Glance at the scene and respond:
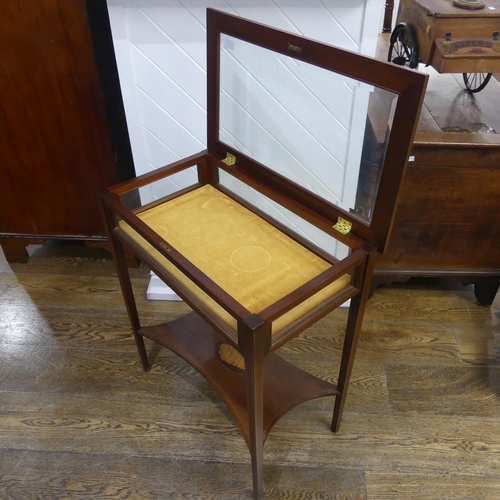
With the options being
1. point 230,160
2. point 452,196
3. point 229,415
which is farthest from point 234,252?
point 452,196

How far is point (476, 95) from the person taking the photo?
147cm

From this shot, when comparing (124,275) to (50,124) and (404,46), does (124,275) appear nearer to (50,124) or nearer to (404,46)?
(50,124)

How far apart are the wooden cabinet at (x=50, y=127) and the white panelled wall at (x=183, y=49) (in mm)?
123

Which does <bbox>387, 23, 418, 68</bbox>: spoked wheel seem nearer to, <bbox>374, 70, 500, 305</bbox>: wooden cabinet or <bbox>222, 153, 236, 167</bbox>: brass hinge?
<bbox>374, 70, 500, 305</bbox>: wooden cabinet

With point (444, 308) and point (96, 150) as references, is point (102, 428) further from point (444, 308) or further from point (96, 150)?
point (444, 308)

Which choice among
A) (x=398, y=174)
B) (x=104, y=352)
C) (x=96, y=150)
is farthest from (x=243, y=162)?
(x=104, y=352)

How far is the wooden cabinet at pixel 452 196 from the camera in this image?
1287 mm

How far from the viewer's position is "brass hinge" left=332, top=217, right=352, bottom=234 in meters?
0.89

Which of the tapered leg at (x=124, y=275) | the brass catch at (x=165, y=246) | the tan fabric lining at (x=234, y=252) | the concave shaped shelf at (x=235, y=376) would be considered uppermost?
the brass catch at (x=165, y=246)

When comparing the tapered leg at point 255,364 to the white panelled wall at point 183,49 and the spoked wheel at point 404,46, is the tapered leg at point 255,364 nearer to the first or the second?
the white panelled wall at point 183,49

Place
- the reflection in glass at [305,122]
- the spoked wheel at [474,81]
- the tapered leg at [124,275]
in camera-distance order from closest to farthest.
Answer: the reflection in glass at [305,122]
the tapered leg at [124,275]
the spoked wheel at [474,81]

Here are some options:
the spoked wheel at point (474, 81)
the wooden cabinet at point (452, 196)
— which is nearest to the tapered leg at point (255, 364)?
the wooden cabinet at point (452, 196)

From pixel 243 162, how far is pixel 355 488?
0.83m

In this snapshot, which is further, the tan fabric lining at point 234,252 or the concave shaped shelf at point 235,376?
the concave shaped shelf at point 235,376
